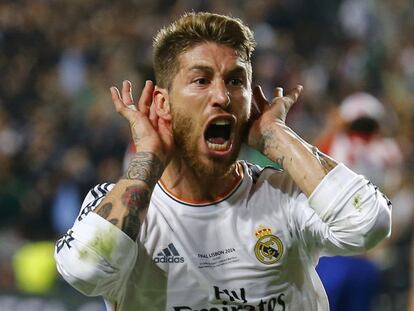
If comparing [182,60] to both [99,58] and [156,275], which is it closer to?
→ [156,275]

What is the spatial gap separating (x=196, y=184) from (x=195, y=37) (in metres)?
0.58

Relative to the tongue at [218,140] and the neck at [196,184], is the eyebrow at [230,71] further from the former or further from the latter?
the neck at [196,184]

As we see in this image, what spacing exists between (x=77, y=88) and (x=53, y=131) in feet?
3.62

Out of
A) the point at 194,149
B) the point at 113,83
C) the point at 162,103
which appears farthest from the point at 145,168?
the point at 113,83

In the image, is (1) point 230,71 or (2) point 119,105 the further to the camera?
(2) point 119,105

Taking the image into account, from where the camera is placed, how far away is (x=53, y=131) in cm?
1148

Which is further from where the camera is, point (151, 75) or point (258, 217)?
point (151, 75)

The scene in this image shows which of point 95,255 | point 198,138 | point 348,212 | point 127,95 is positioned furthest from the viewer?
point 127,95

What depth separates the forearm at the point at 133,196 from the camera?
12.0 ft

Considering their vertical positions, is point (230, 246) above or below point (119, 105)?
below

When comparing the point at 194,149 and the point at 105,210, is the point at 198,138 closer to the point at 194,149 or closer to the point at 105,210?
the point at 194,149

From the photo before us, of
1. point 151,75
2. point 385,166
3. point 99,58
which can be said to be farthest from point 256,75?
point 151,75

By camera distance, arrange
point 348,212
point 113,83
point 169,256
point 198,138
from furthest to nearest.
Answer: point 113,83, point 198,138, point 169,256, point 348,212

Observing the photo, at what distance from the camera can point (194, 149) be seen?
3.96 meters
